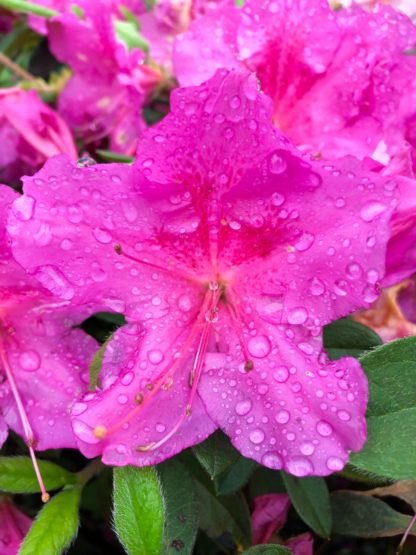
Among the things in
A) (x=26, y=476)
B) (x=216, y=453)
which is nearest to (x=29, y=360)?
(x=26, y=476)

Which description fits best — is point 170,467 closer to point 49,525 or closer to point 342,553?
point 49,525

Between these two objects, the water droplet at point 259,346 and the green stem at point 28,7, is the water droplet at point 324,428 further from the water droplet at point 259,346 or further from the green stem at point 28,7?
the green stem at point 28,7

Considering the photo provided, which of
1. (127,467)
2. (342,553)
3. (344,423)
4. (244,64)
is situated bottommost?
(342,553)

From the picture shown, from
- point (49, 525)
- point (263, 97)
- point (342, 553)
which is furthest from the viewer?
point (342, 553)

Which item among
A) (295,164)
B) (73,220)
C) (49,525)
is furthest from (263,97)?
(49,525)

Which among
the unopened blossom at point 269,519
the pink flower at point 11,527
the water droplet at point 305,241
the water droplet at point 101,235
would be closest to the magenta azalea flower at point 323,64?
the water droplet at point 305,241

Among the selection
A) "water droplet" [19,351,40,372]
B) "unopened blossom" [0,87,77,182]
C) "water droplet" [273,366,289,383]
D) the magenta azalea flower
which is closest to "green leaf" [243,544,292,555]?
"water droplet" [273,366,289,383]

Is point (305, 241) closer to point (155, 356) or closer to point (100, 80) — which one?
point (155, 356)
